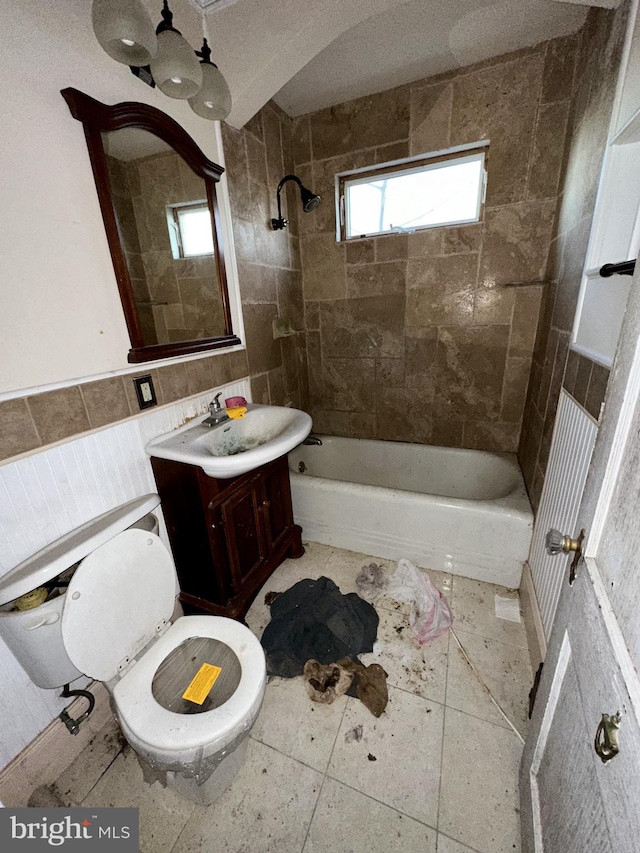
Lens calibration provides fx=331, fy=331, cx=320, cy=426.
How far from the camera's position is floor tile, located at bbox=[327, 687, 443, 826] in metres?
1.02

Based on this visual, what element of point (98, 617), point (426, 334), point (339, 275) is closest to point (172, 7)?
point (339, 275)

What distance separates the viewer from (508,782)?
3.42ft

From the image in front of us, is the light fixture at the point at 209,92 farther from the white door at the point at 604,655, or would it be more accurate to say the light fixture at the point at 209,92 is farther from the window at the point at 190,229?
the white door at the point at 604,655

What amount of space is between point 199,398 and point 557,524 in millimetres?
1610

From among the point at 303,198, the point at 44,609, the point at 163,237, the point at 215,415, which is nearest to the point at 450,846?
the point at 44,609

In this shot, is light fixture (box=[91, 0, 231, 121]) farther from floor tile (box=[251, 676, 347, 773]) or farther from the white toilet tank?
floor tile (box=[251, 676, 347, 773])

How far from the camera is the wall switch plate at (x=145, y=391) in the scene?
4.25 feet

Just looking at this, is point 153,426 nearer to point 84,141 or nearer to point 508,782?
point 84,141

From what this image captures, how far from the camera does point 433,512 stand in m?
1.74

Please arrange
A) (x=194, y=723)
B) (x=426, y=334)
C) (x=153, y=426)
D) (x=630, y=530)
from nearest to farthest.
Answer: (x=630, y=530), (x=194, y=723), (x=153, y=426), (x=426, y=334)

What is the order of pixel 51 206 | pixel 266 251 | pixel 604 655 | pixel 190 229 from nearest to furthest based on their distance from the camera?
pixel 604 655
pixel 51 206
pixel 190 229
pixel 266 251

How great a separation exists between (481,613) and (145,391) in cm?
182

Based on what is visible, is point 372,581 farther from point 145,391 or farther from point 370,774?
point 145,391

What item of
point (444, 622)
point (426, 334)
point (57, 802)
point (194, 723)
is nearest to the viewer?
point (194, 723)
